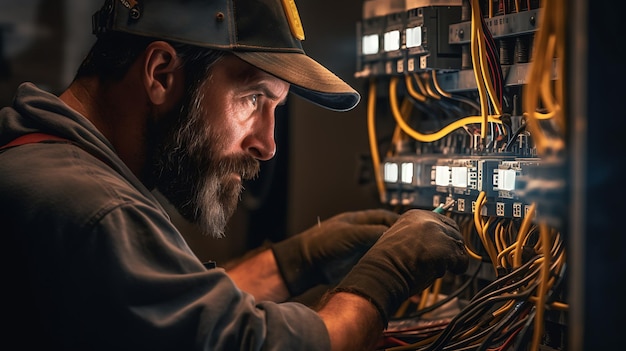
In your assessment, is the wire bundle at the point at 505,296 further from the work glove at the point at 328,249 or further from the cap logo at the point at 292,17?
the cap logo at the point at 292,17

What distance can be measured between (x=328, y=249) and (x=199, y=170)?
1.29 feet

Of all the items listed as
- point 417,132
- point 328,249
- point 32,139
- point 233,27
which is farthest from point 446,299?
point 32,139

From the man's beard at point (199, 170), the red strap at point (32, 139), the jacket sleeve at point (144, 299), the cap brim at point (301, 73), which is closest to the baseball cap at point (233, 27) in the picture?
the cap brim at point (301, 73)

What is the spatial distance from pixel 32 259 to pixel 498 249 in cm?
88

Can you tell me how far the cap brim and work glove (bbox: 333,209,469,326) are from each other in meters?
0.28

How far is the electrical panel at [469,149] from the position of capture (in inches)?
55.7

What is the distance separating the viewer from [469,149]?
1693mm

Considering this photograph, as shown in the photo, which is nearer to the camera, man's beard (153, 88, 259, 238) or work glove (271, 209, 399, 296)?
man's beard (153, 88, 259, 238)

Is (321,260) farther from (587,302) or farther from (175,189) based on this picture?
(587,302)

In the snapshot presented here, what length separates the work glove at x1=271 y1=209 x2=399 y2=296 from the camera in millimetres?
1750

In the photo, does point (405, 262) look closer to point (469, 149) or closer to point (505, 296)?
point (505, 296)

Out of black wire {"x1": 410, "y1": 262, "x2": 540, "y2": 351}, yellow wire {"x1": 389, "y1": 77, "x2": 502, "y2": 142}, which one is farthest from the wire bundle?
yellow wire {"x1": 389, "y1": 77, "x2": 502, "y2": 142}

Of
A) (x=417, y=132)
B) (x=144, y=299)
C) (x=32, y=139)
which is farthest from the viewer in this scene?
(x=417, y=132)

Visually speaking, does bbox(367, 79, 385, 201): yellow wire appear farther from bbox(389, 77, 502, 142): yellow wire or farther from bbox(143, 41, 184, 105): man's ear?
bbox(143, 41, 184, 105): man's ear
